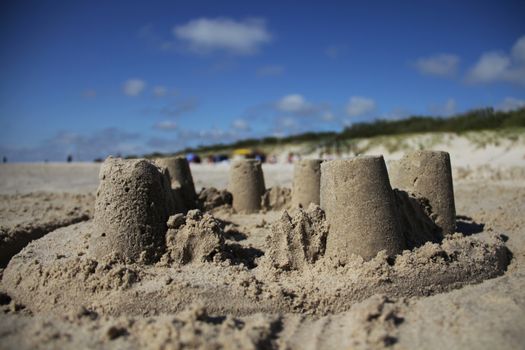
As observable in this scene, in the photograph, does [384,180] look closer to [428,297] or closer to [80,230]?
[428,297]

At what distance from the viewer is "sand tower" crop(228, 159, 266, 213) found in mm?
8062

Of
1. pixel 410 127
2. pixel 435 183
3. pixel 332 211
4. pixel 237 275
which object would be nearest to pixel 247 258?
pixel 237 275

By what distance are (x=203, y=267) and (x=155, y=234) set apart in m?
0.63

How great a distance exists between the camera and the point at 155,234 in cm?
456

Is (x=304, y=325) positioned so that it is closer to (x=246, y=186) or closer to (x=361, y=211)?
(x=361, y=211)

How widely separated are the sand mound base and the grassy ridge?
45.2ft

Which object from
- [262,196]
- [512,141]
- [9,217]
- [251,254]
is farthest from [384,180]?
[512,141]

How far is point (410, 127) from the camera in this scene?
21156 millimetres

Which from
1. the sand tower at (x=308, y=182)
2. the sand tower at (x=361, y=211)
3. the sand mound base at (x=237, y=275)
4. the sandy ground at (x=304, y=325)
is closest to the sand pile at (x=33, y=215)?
the sand mound base at (x=237, y=275)

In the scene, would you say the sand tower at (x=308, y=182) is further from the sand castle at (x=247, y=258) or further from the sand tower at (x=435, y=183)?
the sand castle at (x=247, y=258)

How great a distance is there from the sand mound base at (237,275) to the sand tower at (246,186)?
10.3 ft

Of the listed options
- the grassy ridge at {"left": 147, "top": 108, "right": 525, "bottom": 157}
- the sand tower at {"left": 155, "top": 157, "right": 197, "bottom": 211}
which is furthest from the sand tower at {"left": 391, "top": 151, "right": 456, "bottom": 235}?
the grassy ridge at {"left": 147, "top": 108, "right": 525, "bottom": 157}

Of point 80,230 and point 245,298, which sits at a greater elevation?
point 80,230

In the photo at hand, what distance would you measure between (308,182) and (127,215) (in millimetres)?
3409
